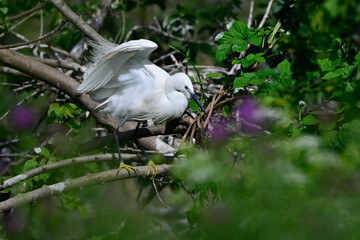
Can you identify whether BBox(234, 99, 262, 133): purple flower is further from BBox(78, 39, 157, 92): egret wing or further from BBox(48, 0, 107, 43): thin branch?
BBox(48, 0, 107, 43): thin branch

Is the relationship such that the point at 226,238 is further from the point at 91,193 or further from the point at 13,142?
the point at 13,142

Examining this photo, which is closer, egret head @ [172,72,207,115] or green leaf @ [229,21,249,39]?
green leaf @ [229,21,249,39]

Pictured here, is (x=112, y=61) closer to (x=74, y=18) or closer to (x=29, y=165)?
(x=74, y=18)

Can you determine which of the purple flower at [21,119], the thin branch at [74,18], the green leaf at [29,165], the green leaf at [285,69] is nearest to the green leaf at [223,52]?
the green leaf at [285,69]

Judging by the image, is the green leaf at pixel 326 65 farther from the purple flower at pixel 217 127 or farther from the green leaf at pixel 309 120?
the purple flower at pixel 217 127

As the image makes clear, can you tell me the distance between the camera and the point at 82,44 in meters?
3.25

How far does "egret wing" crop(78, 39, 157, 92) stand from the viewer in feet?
7.07

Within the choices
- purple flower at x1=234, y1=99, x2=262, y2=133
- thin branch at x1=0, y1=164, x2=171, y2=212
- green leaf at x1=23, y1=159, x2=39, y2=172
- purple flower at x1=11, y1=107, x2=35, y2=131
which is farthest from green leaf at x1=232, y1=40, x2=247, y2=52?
purple flower at x1=11, y1=107, x2=35, y2=131

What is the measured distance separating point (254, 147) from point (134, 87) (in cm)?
130

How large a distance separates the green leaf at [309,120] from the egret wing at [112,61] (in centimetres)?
74

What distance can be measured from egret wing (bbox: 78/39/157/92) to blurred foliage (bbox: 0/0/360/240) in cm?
17

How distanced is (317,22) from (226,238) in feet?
1.58

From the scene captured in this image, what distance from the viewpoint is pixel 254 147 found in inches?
48.9

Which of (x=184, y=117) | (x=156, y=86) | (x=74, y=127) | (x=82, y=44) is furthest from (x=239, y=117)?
(x=82, y=44)
